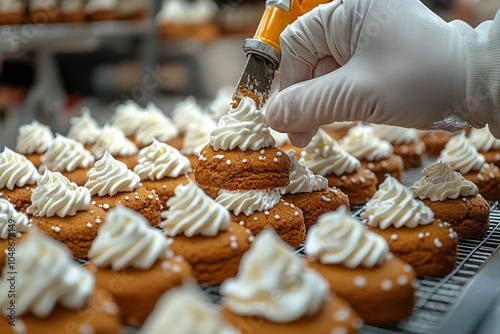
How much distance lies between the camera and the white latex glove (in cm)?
245

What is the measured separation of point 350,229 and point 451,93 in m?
0.85

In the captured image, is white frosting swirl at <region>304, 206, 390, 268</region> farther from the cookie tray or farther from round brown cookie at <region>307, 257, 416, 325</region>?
the cookie tray

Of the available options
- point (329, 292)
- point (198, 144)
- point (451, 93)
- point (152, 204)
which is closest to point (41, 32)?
point (198, 144)

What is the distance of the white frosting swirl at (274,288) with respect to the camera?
5.44 feet

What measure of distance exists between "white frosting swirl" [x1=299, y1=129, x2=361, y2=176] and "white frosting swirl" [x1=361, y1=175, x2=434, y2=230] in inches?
Result: 30.5

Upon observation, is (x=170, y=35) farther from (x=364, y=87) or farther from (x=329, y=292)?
(x=329, y=292)

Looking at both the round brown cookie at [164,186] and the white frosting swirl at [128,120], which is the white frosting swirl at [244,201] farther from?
the white frosting swirl at [128,120]

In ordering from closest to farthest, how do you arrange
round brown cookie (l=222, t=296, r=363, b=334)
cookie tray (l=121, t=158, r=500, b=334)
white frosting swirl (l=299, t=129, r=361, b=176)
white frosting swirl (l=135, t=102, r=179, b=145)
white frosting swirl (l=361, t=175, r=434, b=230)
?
round brown cookie (l=222, t=296, r=363, b=334)
cookie tray (l=121, t=158, r=500, b=334)
white frosting swirl (l=361, t=175, r=434, b=230)
white frosting swirl (l=299, t=129, r=361, b=176)
white frosting swirl (l=135, t=102, r=179, b=145)

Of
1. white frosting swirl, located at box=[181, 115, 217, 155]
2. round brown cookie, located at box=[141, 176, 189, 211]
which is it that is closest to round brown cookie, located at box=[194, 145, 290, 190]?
round brown cookie, located at box=[141, 176, 189, 211]

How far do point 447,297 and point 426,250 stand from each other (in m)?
0.24

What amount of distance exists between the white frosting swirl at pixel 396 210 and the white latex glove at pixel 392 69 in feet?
1.11

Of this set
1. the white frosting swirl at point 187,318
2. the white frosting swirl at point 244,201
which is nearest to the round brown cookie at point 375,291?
the white frosting swirl at point 187,318

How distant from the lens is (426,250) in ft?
7.64

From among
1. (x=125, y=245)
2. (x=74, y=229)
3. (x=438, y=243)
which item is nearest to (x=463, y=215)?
(x=438, y=243)
